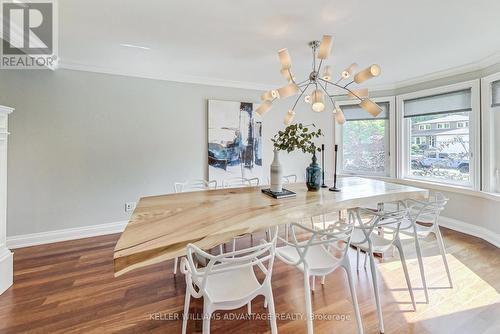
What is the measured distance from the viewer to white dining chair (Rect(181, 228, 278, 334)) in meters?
1.12

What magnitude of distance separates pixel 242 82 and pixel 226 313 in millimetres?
3324

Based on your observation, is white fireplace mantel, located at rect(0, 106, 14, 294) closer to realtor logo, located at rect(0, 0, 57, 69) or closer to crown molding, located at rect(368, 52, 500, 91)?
realtor logo, located at rect(0, 0, 57, 69)

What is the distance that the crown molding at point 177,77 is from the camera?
300 cm

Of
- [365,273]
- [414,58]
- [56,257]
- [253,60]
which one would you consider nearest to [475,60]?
[414,58]

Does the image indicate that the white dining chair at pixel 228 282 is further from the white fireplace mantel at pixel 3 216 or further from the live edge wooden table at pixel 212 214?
the white fireplace mantel at pixel 3 216

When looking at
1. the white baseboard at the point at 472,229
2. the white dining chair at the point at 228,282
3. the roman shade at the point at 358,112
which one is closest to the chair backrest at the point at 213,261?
the white dining chair at the point at 228,282

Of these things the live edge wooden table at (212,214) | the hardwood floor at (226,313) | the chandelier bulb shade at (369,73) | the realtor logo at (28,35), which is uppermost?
the realtor logo at (28,35)

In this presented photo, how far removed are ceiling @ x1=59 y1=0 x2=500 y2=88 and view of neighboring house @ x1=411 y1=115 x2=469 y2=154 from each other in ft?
2.54

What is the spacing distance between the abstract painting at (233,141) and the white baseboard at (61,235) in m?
1.59

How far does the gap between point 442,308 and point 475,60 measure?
313cm

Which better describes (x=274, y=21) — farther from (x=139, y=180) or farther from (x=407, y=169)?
(x=407, y=169)

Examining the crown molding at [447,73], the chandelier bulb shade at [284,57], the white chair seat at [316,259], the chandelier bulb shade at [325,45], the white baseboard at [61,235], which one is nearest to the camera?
the white chair seat at [316,259]

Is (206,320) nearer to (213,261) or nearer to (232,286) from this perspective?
(232,286)

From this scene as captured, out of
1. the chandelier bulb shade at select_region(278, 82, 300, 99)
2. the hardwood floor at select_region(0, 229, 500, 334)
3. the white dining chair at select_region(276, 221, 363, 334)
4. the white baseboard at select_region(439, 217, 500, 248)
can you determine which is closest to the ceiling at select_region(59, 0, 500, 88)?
the chandelier bulb shade at select_region(278, 82, 300, 99)
